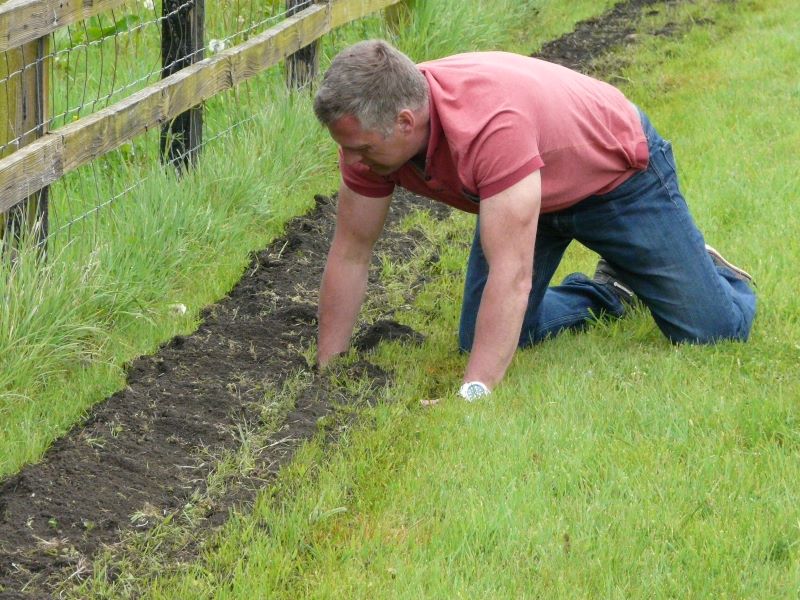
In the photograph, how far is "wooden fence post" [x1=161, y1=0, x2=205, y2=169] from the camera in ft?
21.7

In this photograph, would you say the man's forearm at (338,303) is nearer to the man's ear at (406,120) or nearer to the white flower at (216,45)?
the man's ear at (406,120)

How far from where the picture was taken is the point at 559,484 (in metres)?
4.17

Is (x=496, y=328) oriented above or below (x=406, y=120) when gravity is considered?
below

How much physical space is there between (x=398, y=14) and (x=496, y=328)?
17.7 feet

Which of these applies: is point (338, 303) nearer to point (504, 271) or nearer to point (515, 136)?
point (504, 271)

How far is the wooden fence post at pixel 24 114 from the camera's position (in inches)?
202

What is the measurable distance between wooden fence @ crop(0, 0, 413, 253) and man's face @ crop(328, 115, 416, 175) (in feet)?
4.60

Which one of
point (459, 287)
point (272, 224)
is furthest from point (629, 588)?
point (272, 224)

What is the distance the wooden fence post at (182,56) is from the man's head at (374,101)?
2394mm

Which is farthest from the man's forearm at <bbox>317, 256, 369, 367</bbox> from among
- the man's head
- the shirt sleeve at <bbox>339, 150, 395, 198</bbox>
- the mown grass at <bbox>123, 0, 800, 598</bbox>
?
the man's head

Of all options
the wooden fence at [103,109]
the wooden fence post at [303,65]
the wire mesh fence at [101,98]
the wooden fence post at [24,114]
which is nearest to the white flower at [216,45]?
the wire mesh fence at [101,98]

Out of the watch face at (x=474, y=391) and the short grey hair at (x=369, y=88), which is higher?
the short grey hair at (x=369, y=88)

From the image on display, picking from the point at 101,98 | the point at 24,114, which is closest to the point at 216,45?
the point at 101,98

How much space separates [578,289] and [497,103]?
1.52 meters
